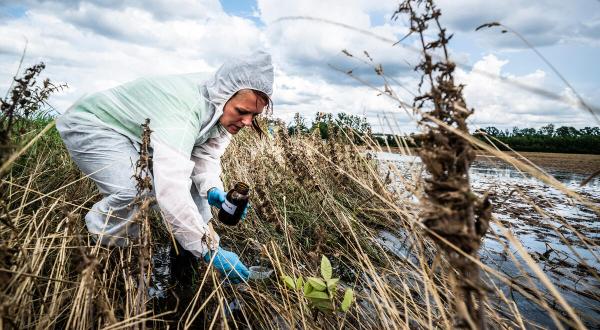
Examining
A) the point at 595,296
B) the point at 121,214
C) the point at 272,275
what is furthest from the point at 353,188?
the point at 121,214

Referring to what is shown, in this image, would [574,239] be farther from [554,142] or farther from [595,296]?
[554,142]

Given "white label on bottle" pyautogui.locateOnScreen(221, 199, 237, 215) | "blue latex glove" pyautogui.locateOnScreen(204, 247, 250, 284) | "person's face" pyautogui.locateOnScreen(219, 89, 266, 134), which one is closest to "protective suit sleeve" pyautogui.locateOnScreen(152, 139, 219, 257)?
"blue latex glove" pyautogui.locateOnScreen(204, 247, 250, 284)

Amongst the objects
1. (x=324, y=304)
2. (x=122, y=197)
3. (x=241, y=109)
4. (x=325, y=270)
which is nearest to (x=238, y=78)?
(x=241, y=109)

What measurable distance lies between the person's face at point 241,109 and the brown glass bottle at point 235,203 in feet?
2.14

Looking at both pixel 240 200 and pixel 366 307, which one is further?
pixel 240 200

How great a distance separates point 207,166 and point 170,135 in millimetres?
1002

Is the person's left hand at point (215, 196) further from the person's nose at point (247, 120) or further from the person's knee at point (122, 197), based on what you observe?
the person's knee at point (122, 197)

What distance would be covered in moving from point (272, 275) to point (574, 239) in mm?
3619

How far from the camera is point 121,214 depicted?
2.39m

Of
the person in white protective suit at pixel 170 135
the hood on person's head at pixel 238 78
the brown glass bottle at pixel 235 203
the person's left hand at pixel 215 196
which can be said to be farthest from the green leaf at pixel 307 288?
the hood on person's head at pixel 238 78

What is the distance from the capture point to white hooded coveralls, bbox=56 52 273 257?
213cm

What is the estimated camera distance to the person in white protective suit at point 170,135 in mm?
2131

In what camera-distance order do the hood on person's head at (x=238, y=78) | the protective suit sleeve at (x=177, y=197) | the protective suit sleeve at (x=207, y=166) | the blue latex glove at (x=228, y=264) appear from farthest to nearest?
the protective suit sleeve at (x=207, y=166) < the hood on person's head at (x=238, y=78) < the blue latex glove at (x=228, y=264) < the protective suit sleeve at (x=177, y=197)

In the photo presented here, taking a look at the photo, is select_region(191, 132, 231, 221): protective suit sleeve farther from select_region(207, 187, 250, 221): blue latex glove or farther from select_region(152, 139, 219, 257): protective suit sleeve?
select_region(152, 139, 219, 257): protective suit sleeve
